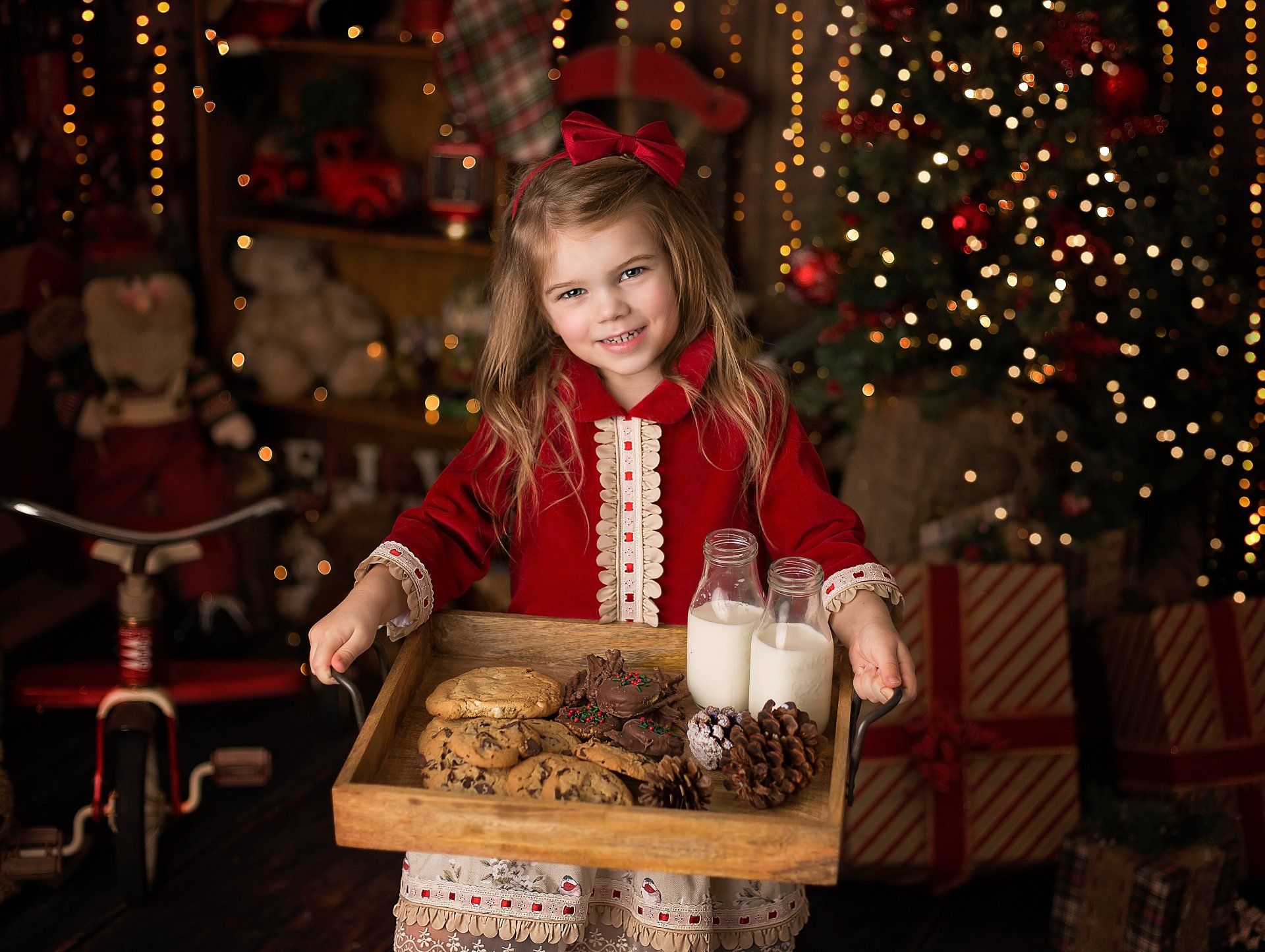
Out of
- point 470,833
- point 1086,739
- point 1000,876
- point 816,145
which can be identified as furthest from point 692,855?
point 816,145

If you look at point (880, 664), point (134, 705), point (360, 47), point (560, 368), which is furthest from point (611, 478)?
point (360, 47)

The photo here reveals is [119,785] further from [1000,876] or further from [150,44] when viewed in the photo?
[150,44]

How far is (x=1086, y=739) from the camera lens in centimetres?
283

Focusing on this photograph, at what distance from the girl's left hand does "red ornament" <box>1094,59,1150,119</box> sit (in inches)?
64.3

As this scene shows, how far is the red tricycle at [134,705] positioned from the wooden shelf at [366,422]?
844 millimetres

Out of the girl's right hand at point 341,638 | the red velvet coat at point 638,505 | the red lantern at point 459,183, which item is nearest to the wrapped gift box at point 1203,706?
the red velvet coat at point 638,505

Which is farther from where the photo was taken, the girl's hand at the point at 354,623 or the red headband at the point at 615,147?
the red headband at the point at 615,147

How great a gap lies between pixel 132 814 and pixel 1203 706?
6.73ft

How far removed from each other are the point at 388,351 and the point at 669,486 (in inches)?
84.4

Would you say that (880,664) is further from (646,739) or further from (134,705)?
(134,705)

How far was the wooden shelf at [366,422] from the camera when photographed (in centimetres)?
338

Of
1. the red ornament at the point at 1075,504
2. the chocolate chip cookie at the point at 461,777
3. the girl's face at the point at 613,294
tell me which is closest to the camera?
the chocolate chip cookie at the point at 461,777

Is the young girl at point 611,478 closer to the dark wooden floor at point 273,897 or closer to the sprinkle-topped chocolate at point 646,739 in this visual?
the sprinkle-topped chocolate at point 646,739

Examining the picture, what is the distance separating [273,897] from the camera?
7.82ft
